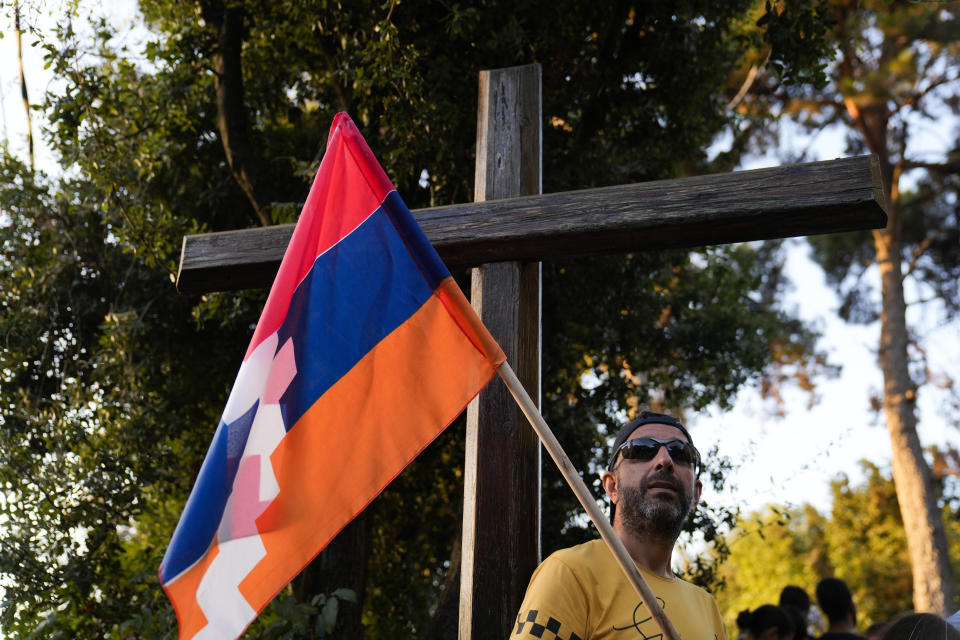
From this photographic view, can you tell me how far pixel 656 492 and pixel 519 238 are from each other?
44.3 inches

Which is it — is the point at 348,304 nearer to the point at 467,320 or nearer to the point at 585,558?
the point at 467,320

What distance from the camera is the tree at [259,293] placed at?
571cm

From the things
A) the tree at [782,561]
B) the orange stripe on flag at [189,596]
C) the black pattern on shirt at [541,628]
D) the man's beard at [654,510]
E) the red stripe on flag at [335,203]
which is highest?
the tree at [782,561]

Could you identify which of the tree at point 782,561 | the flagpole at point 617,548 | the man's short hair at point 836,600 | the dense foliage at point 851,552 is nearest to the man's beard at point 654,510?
the flagpole at point 617,548

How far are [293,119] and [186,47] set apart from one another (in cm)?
101

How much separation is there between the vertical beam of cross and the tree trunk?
1059 cm

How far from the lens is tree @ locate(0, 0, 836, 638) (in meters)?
5.71

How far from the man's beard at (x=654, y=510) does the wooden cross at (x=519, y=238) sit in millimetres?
462

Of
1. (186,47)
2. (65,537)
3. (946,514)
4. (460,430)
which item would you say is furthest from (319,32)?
(946,514)

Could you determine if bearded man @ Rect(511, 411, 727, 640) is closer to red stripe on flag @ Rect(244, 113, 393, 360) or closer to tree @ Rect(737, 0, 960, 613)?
red stripe on flag @ Rect(244, 113, 393, 360)

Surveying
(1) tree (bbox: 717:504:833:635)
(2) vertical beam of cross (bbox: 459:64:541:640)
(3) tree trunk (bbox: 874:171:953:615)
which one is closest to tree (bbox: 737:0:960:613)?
(3) tree trunk (bbox: 874:171:953:615)

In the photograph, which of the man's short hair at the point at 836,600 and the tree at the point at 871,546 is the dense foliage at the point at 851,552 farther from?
the man's short hair at the point at 836,600

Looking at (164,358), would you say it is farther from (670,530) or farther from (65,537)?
(670,530)

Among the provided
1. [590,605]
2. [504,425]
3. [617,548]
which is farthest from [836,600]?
[617,548]
